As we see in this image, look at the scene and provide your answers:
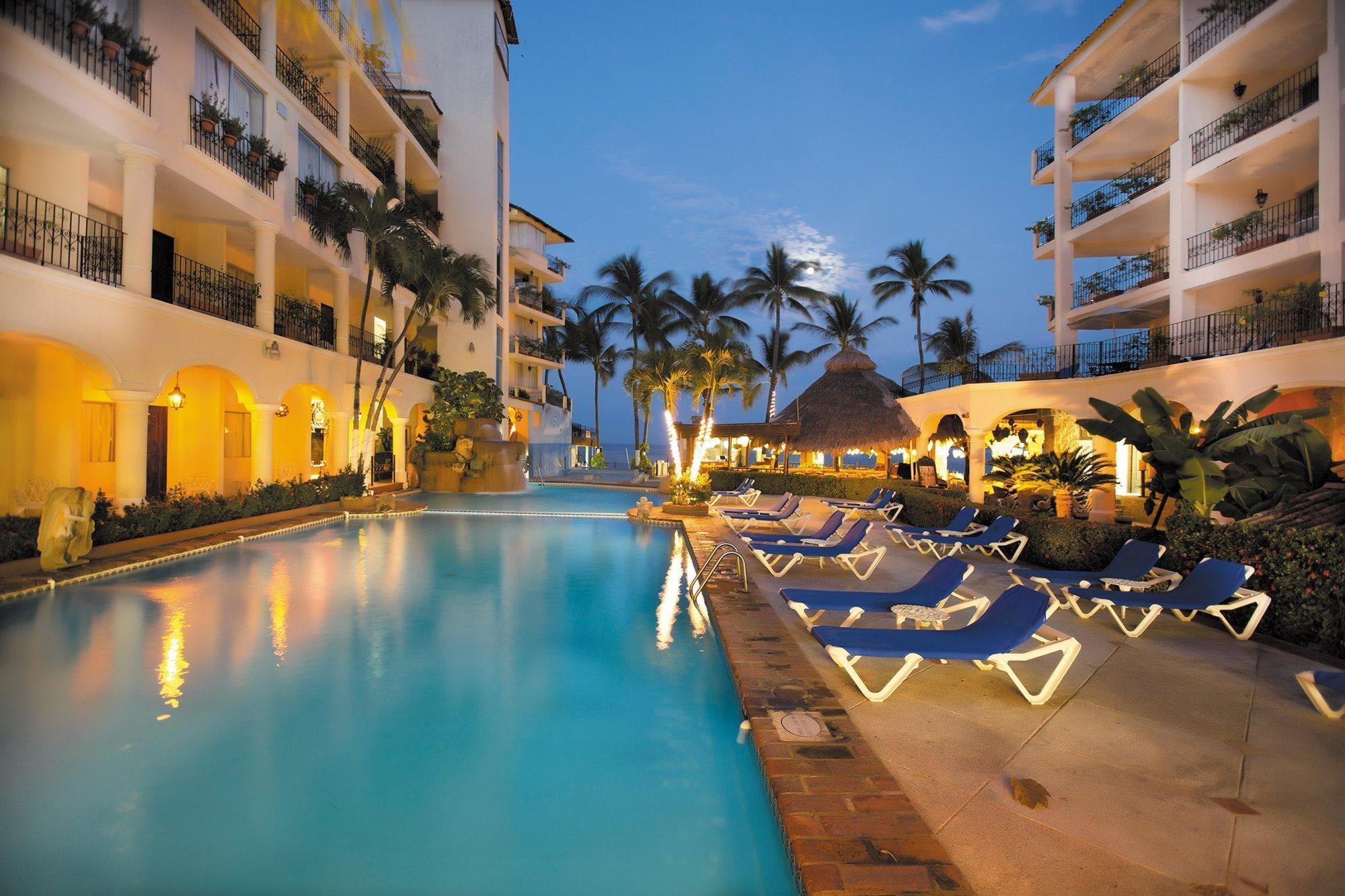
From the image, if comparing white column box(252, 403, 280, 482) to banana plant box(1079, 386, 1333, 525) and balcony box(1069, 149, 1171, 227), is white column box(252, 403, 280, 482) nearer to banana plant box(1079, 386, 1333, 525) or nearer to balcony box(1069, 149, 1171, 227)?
banana plant box(1079, 386, 1333, 525)

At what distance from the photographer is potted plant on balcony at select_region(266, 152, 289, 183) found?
15.0 m

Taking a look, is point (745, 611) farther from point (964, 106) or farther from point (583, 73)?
point (583, 73)

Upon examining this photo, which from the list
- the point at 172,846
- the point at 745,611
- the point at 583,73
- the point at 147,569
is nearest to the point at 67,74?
the point at 147,569

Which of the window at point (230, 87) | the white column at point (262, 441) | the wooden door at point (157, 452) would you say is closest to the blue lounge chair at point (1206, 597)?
the white column at point (262, 441)

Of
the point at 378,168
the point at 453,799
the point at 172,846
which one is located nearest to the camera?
the point at 172,846

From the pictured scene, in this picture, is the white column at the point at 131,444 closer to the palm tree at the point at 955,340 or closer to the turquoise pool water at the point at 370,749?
the turquoise pool water at the point at 370,749

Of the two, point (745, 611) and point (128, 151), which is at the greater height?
point (128, 151)

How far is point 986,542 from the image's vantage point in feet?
33.5

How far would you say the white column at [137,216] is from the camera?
10.9 metres

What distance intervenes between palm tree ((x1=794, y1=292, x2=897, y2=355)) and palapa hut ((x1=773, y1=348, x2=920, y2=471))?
41.0 feet

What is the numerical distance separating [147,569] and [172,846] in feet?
26.2

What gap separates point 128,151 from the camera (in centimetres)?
1095

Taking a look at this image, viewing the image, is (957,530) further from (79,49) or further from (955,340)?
(955,340)

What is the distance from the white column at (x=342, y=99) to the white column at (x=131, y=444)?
11224 millimetres
